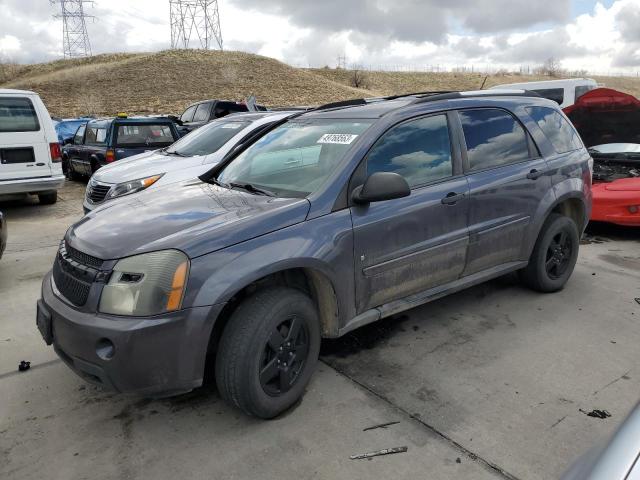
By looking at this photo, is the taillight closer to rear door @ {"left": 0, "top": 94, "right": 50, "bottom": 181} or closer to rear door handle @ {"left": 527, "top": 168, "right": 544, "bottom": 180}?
rear door @ {"left": 0, "top": 94, "right": 50, "bottom": 181}

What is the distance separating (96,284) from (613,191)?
20.0ft

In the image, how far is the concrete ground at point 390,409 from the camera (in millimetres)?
2520

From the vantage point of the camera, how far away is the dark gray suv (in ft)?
8.19

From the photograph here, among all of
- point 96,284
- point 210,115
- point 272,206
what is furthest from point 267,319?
point 210,115

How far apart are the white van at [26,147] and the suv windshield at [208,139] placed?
2142 millimetres

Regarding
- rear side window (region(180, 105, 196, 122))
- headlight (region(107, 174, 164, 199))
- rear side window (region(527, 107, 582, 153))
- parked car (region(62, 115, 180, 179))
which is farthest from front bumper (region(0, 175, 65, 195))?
rear side window (region(180, 105, 196, 122))

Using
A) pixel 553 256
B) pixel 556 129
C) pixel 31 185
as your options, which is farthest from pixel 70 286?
pixel 31 185

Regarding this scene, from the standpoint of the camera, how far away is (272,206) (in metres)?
2.93

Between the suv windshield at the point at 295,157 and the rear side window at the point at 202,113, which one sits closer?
the suv windshield at the point at 295,157

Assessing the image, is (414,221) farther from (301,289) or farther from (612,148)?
(612,148)

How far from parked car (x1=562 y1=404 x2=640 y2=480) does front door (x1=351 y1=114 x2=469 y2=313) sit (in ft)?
6.09

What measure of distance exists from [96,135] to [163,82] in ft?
109

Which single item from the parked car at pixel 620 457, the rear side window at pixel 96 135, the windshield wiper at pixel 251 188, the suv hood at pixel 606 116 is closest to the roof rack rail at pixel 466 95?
the windshield wiper at pixel 251 188

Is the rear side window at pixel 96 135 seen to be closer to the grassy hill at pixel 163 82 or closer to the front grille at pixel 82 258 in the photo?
the front grille at pixel 82 258
